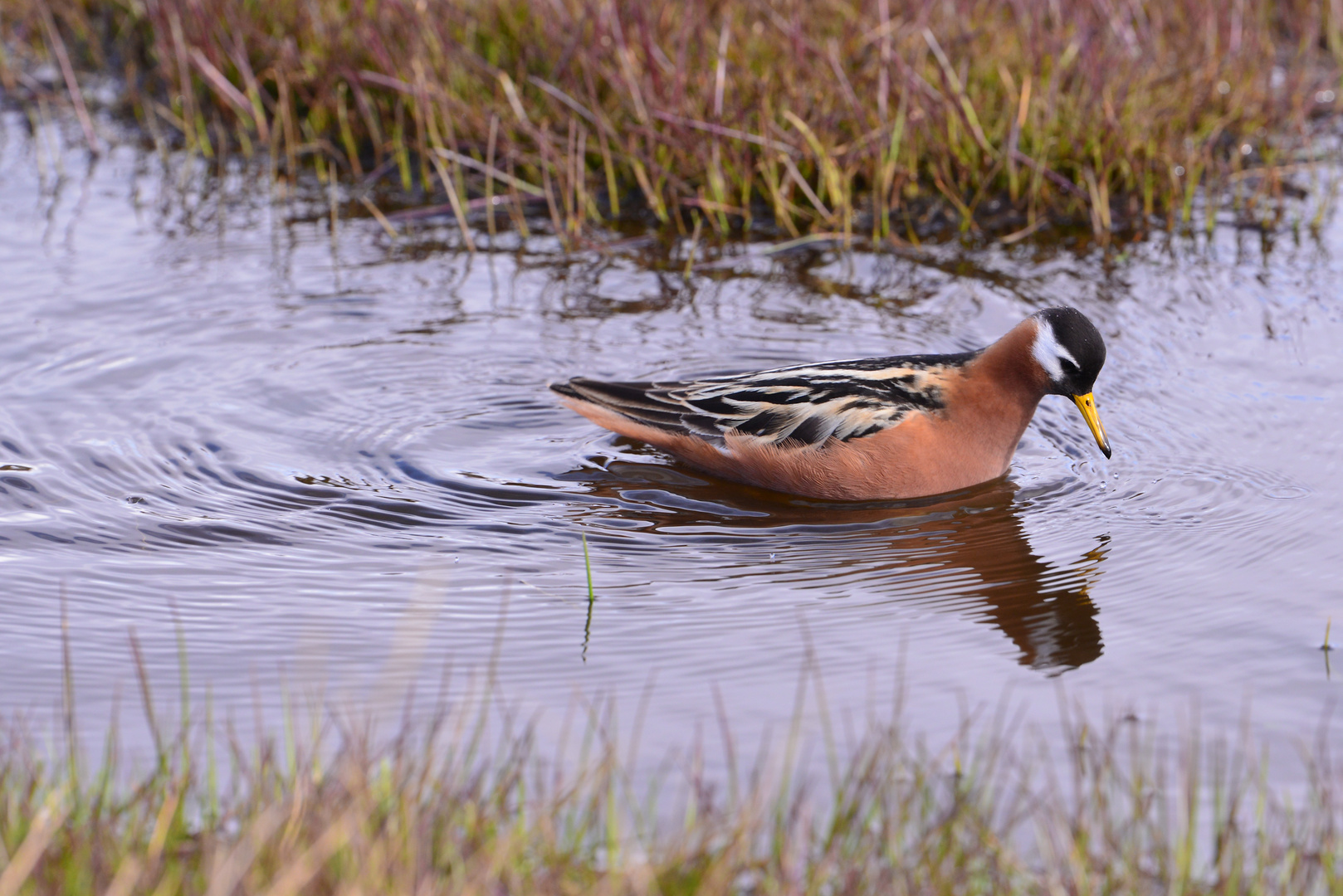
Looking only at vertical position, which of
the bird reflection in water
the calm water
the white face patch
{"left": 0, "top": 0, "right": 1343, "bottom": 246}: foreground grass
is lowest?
the bird reflection in water

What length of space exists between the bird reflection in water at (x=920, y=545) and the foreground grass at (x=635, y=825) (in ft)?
3.05

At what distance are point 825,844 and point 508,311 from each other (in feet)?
15.7

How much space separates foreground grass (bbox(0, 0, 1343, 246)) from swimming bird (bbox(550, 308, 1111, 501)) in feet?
7.76

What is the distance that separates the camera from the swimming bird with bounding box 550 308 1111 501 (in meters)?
5.86

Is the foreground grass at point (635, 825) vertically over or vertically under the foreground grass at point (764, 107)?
under

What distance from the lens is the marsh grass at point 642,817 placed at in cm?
289

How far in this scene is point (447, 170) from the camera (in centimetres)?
913

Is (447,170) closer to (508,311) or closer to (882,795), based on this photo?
(508,311)

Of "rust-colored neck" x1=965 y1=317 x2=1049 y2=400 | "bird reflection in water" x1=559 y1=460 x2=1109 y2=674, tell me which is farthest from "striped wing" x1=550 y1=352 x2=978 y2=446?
"bird reflection in water" x1=559 y1=460 x2=1109 y2=674

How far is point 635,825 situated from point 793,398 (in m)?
2.96

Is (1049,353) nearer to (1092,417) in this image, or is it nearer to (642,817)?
(1092,417)

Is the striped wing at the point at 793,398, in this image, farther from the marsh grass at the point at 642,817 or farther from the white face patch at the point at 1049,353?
the marsh grass at the point at 642,817

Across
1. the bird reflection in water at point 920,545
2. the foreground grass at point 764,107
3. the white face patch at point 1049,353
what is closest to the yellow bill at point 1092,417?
the white face patch at point 1049,353

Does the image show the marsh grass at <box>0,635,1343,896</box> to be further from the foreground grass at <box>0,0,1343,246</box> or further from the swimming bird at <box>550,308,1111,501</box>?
the foreground grass at <box>0,0,1343,246</box>
